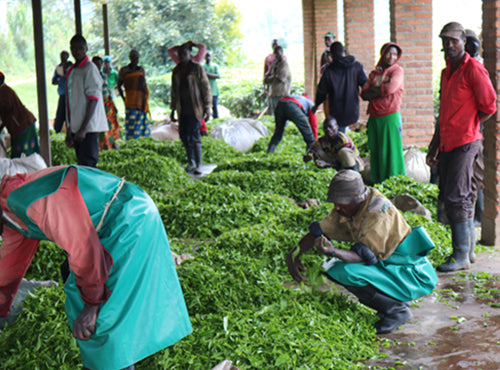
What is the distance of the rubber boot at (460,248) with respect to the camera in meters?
5.17

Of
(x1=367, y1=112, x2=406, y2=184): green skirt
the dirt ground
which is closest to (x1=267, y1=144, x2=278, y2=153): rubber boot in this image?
(x1=367, y1=112, x2=406, y2=184): green skirt

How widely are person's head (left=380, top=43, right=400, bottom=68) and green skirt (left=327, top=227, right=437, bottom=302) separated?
3726 mm

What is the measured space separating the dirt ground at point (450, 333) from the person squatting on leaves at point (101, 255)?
1382 mm

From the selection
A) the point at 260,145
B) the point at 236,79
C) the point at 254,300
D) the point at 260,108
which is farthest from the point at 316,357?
the point at 236,79

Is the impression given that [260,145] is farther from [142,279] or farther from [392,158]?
[142,279]

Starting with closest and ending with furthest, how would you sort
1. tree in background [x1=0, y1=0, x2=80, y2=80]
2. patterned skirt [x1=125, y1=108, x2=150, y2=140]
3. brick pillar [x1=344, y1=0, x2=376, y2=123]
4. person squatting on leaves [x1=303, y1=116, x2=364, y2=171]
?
person squatting on leaves [x1=303, y1=116, x2=364, y2=171]
patterned skirt [x1=125, y1=108, x2=150, y2=140]
brick pillar [x1=344, y1=0, x2=376, y2=123]
tree in background [x1=0, y1=0, x2=80, y2=80]

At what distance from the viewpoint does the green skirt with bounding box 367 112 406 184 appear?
291 inches

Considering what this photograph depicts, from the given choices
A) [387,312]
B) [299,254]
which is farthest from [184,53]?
[387,312]

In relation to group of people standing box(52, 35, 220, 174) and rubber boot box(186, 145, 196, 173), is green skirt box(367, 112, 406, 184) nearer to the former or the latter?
group of people standing box(52, 35, 220, 174)

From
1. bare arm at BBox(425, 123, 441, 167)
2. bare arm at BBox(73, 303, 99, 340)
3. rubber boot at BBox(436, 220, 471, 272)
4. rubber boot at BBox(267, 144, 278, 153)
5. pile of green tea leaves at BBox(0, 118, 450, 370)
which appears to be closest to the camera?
bare arm at BBox(73, 303, 99, 340)

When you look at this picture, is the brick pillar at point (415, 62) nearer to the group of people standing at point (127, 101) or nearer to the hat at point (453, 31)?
the group of people standing at point (127, 101)

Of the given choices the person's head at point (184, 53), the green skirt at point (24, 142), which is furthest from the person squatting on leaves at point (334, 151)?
the green skirt at point (24, 142)

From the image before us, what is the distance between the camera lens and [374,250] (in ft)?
12.8

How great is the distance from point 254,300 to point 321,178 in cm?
348
